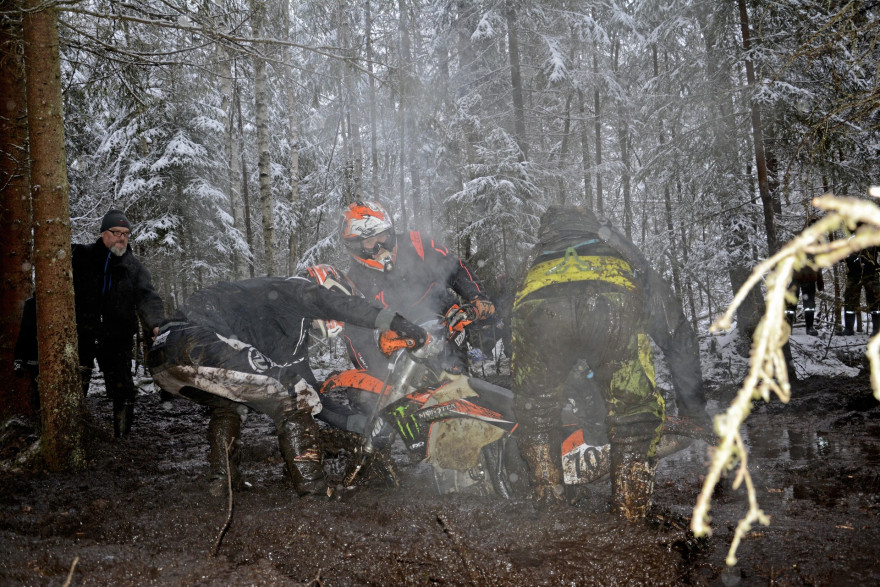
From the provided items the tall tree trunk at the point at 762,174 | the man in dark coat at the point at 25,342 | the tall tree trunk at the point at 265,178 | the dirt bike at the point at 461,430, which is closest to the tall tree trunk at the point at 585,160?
the tall tree trunk at the point at 762,174

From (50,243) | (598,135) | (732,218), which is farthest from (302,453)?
(598,135)

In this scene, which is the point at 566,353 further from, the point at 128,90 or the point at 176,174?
the point at 176,174

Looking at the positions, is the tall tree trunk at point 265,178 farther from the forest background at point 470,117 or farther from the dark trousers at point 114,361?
the dark trousers at point 114,361

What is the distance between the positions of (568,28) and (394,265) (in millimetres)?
11227

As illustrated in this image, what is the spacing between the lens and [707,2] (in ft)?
28.6

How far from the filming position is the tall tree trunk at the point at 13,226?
5.14 metres

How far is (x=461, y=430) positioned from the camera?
3863 mm

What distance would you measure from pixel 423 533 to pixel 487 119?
1252 centimetres

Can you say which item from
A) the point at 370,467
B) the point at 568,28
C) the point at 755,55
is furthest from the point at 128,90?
the point at 568,28

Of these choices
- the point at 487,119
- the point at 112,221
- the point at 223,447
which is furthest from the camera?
the point at 487,119

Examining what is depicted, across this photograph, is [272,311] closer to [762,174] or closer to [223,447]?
[223,447]

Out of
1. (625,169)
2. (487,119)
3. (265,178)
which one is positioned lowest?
(265,178)

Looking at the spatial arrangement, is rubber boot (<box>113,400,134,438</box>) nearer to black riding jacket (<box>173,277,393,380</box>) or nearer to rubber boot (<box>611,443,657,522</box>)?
black riding jacket (<box>173,277,393,380</box>)

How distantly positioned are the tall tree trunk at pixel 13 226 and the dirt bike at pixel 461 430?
3796mm
